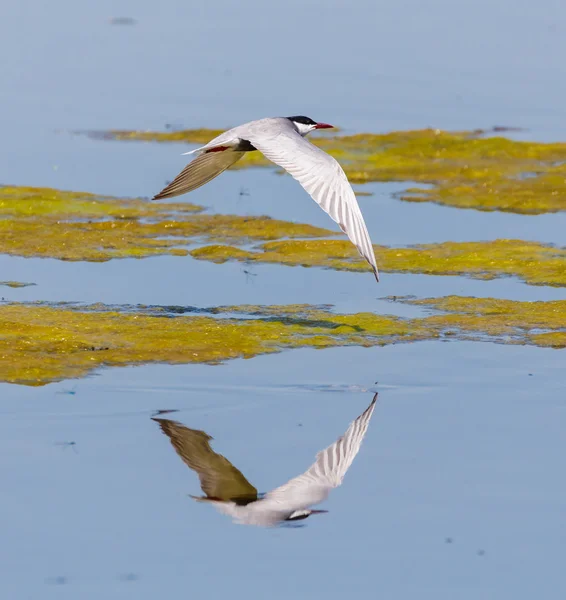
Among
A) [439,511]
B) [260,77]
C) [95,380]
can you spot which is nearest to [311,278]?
[95,380]

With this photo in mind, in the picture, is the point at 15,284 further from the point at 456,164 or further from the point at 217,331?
the point at 456,164

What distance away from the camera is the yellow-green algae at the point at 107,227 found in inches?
551

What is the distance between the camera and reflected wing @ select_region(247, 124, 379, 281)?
957 centimetres

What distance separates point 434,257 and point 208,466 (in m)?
6.24

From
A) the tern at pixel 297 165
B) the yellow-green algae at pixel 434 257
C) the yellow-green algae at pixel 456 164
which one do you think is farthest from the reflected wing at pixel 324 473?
the yellow-green algae at pixel 456 164

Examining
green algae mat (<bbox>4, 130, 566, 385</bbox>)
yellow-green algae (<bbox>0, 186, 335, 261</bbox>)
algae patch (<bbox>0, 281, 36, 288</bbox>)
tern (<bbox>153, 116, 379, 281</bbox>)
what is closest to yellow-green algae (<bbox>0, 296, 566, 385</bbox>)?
green algae mat (<bbox>4, 130, 566, 385</bbox>)

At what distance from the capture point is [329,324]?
11.2m

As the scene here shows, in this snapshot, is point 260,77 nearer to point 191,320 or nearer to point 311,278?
point 311,278

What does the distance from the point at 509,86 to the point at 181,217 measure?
11.5 meters

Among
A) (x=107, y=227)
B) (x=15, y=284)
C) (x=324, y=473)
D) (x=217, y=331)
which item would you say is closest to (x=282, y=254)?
(x=107, y=227)

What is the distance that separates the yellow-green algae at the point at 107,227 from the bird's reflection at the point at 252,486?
A: 17.8ft

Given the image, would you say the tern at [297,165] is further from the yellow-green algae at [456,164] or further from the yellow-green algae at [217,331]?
the yellow-green algae at [456,164]

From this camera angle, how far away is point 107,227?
14.9 m

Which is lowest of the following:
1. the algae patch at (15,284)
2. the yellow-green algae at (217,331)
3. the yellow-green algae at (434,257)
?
the yellow-green algae at (217,331)
